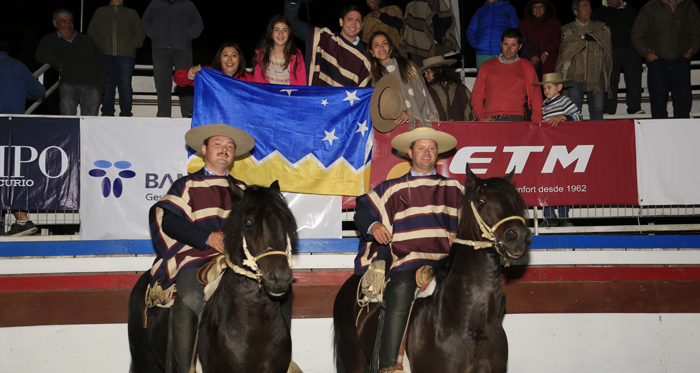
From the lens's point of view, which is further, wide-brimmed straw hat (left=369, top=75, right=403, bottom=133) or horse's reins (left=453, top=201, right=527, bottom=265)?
wide-brimmed straw hat (left=369, top=75, right=403, bottom=133)

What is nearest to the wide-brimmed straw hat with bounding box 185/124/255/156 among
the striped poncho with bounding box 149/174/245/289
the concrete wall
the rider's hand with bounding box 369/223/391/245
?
the striped poncho with bounding box 149/174/245/289

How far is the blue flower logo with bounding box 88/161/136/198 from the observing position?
6.73m

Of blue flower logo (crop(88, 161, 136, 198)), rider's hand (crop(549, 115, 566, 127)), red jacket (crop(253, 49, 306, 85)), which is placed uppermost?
red jacket (crop(253, 49, 306, 85))

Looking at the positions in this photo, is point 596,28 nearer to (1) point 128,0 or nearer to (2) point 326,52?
(2) point 326,52

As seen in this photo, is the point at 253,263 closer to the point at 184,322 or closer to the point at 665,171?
the point at 184,322

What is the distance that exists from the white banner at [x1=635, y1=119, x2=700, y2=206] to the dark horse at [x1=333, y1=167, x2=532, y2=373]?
4060 mm

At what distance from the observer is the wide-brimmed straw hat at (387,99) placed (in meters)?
6.71

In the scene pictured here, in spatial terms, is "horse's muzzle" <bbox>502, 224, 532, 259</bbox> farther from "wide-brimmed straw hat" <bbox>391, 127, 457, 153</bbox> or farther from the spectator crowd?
the spectator crowd

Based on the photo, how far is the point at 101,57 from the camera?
8.26 metres

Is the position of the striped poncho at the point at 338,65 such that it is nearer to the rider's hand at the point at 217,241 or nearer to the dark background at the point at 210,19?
the rider's hand at the point at 217,241

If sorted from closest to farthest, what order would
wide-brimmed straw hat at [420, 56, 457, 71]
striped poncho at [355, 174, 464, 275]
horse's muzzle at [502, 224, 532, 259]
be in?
1. horse's muzzle at [502, 224, 532, 259]
2. striped poncho at [355, 174, 464, 275]
3. wide-brimmed straw hat at [420, 56, 457, 71]

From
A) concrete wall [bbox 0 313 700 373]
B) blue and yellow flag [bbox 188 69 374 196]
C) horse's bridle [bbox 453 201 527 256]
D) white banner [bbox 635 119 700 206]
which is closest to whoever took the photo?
horse's bridle [bbox 453 201 527 256]

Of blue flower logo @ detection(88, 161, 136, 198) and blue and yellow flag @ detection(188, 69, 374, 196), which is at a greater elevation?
blue and yellow flag @ detection(188, 69, 374, 196)

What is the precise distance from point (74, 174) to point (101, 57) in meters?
2.35
